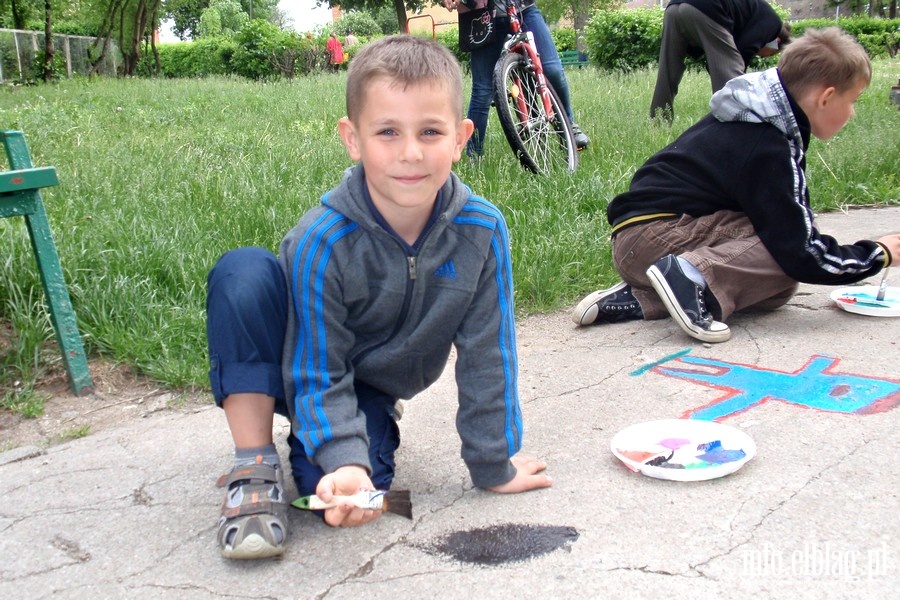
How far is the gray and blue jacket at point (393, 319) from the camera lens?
6.63 ft

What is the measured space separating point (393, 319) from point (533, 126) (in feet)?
12.1

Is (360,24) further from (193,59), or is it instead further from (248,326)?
(248,326)

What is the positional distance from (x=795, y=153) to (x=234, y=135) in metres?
4.75

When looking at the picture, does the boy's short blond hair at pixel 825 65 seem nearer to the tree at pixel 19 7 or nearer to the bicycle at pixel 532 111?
the bicycle at pixel 532 111

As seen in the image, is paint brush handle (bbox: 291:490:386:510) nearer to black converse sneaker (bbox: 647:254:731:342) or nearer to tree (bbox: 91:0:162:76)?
black converse sneaker (bbox: 647:254:731:342)

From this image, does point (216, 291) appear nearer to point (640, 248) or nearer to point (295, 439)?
point (295, 439)

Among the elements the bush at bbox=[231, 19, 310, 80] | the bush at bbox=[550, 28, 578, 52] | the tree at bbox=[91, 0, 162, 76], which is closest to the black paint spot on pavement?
the bush at bbox=[231, 19, 310, 80]

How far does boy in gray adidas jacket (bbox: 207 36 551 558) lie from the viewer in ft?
6.48

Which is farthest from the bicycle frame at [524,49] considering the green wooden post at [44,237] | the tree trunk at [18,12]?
the tree trunk at [18,12]

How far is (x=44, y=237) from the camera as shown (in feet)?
9.30

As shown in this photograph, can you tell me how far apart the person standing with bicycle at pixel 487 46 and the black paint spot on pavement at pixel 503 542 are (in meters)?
3.86

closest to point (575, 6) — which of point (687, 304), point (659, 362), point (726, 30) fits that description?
point (726, 30)

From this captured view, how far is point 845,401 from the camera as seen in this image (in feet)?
8.70

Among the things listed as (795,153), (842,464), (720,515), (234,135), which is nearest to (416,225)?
(720,515)
